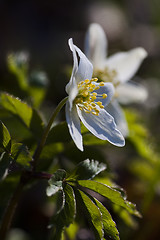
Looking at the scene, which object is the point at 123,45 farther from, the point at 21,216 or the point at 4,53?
the point at 21,216

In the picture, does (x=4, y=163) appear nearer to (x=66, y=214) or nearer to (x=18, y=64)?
(x=66, y=214)

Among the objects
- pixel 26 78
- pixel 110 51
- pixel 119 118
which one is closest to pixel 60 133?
pixel 119 118

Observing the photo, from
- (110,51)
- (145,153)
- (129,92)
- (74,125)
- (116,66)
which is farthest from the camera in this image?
(110,51)

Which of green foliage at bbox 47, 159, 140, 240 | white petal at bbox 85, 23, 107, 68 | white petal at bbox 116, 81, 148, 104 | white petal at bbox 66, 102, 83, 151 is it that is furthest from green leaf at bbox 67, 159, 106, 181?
white petal at bbox 116, 81, 148, 104

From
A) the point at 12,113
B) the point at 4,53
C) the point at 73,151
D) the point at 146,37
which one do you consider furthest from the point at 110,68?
the point at 146,37

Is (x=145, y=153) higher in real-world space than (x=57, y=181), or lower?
lower

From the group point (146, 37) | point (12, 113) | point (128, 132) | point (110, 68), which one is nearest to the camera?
point (12, 113)

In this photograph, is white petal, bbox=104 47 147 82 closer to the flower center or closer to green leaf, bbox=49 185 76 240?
the flower center

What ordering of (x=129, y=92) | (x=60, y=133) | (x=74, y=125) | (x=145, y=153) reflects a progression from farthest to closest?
1. (x=129, y=92)
2. (x=145, y=153)
3. (x=60, y=133)
4. (x=74, y=125)

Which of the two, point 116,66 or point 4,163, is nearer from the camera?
point 4,163
